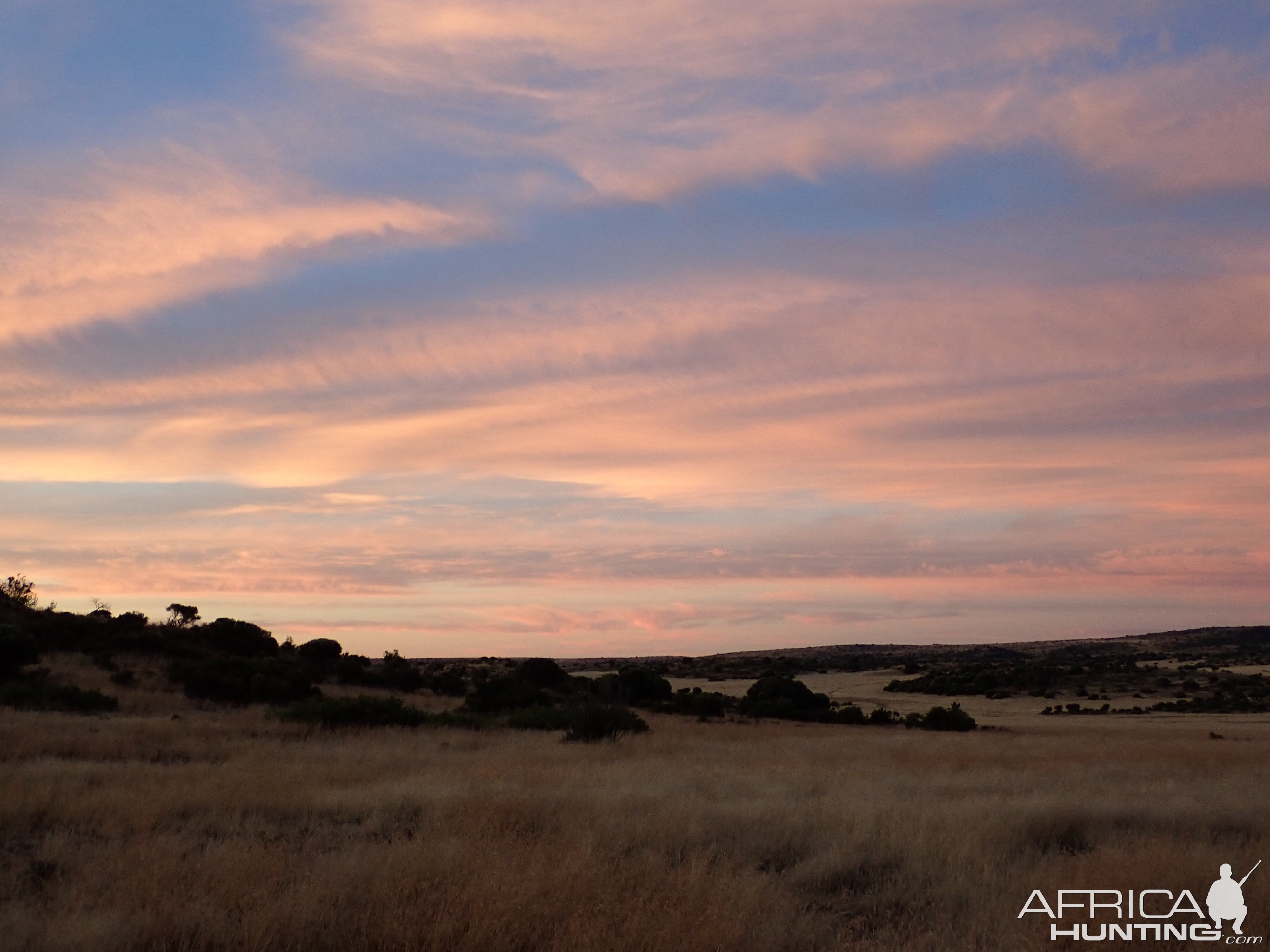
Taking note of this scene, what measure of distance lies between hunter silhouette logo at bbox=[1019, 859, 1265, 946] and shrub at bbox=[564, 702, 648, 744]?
1559 cm

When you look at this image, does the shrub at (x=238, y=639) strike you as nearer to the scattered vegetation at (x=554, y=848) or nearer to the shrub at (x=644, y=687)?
the shrub at (x=644, y=687)

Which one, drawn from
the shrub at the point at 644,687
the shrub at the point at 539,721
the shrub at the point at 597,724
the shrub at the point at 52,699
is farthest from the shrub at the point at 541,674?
the shrub at the point at 52,699

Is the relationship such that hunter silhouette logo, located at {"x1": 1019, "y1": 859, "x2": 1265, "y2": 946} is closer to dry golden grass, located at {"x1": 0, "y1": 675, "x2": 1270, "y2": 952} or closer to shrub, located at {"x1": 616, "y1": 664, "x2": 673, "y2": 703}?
dry golden grass, located at {"x1": 0, "y1": 675, "x2": 1270, "y2": 952}

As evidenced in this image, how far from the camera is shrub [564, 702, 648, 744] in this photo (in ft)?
78.3

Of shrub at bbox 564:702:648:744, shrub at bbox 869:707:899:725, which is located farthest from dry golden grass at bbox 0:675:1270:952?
shrub at bbox 869:707:899:725

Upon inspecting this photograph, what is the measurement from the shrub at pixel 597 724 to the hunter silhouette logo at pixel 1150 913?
15.6 metres

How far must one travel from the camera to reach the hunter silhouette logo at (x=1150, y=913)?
24.5 ft

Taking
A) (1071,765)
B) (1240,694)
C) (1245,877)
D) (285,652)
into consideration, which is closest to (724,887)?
(1245,877)

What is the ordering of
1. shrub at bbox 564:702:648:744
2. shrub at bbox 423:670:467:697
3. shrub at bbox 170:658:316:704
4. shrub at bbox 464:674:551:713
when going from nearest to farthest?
shrub at bbox 564:702:648:744, shrub at bbox 170:658:316:704, shrub at bbox 464:674:551:713, shrub at bbox 423:670:467:697

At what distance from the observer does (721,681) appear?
7131 centimetres

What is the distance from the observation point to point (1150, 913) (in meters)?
8.19

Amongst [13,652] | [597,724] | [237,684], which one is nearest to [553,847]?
[597,724]

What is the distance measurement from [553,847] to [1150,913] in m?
5.39

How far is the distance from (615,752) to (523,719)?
694cm
